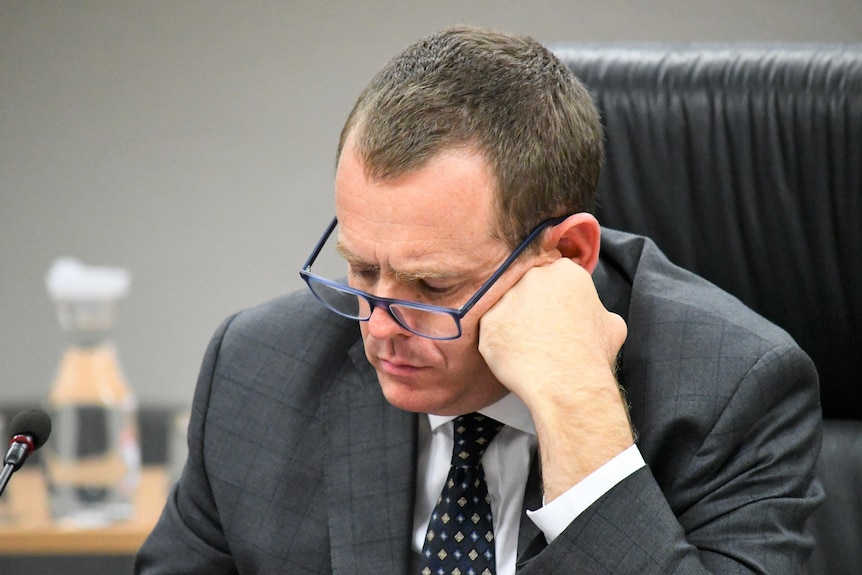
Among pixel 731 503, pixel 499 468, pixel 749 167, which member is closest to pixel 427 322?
pixel 499 468

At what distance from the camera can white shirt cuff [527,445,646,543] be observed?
1103 millimetres

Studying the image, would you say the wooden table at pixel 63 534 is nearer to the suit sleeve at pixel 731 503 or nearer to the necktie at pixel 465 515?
the necktie at pixel 465 515

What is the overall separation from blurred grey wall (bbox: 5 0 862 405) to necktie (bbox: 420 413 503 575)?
1.22 m

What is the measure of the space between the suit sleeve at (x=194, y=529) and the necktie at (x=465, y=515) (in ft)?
0.99

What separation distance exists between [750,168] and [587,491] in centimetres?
58

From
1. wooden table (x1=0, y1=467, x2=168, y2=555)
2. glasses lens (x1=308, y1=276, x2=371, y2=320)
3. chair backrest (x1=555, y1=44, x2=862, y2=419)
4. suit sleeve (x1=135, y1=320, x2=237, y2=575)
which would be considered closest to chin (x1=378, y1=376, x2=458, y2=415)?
glasses lens (x1=308, y1=276, x2=371, y2=320)

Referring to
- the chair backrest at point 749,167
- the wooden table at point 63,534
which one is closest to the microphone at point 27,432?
the chair backrest at point 749,167

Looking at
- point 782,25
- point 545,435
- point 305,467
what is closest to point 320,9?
point 782,25

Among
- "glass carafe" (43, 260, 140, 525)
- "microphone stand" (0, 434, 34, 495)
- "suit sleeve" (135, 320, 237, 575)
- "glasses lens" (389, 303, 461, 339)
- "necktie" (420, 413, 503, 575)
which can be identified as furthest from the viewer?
"glass carafe" (43, 260, 140, 525)

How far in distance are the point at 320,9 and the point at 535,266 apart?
1385 mm

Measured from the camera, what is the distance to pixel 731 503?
117 cm

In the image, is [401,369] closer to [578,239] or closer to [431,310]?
[431,310]

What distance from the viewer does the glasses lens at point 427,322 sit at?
3.66 ft

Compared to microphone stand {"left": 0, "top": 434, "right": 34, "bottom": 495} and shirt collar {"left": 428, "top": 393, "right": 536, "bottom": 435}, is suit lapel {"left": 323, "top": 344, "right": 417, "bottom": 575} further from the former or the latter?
microphone stand {"left": 0, "top": 434, "right": 34, "bottom": 495}
